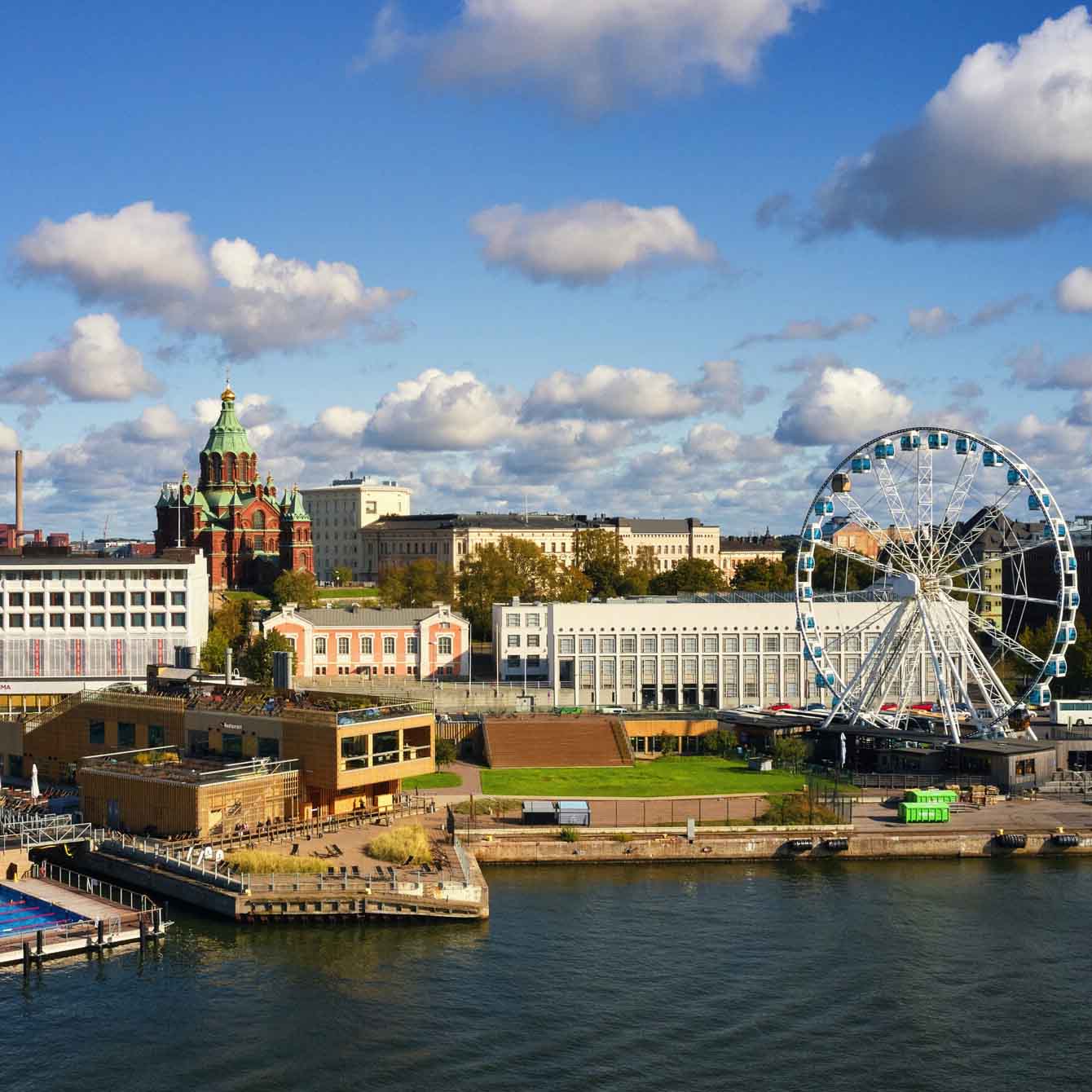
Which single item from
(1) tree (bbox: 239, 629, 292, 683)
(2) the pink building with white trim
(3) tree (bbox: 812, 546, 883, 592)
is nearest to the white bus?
(2) the pink building with white trim

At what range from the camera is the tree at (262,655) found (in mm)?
102812

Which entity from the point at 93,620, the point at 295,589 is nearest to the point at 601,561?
the point at 295,589

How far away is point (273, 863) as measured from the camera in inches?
2151

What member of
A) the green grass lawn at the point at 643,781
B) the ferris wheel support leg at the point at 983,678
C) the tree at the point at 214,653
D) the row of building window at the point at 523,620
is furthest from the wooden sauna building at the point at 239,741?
the row of building window at the point at 523,620

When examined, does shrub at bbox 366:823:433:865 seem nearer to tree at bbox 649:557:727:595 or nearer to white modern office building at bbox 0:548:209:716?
white modern office building at bbox 0:548:209:716

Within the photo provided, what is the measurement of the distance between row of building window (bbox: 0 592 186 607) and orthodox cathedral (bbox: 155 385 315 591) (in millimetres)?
54952

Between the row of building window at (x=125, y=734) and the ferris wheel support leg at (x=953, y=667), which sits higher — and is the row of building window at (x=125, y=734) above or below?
below

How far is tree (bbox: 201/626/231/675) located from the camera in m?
107

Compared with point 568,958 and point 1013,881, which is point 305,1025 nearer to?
point 568,958

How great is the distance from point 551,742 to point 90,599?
42211mm

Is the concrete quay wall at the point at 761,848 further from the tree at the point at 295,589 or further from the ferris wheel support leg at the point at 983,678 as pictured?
the tree at the point at 295,589

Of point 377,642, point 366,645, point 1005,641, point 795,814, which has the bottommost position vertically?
point 795,814

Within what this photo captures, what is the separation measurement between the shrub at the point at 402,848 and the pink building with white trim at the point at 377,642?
5137cm

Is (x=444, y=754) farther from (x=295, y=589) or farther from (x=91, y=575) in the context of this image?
(x=295, y=589)
